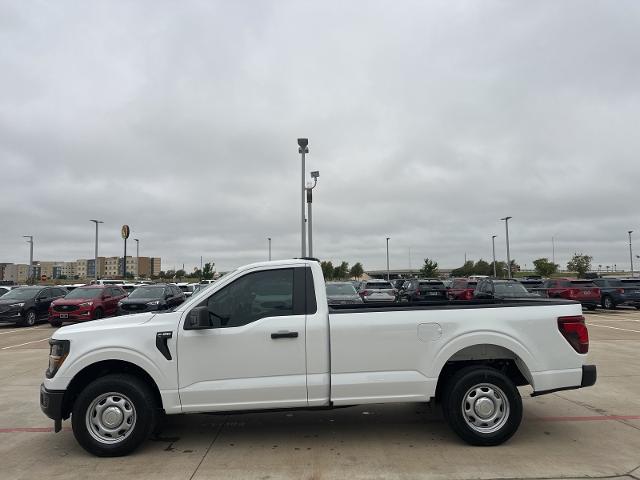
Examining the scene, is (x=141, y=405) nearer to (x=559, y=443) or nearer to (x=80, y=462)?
(x=80, y=462)

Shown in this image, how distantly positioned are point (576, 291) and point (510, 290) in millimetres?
7182

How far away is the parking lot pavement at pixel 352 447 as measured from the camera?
4.58 m

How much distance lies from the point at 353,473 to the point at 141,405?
217cm

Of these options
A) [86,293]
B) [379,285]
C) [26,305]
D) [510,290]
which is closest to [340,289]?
[510,290]

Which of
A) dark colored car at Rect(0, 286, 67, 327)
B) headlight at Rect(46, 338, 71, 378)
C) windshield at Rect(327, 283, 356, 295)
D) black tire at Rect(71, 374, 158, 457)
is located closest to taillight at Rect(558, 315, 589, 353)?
black tire at Rect(71, 374, 158, 457)

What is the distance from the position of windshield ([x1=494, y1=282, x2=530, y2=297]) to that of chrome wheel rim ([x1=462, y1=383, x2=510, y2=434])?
14.2 metres

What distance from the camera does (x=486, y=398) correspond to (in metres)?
5.19

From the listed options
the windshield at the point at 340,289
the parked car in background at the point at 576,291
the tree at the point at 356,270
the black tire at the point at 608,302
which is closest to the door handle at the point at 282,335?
the windshield at the point at 340,289

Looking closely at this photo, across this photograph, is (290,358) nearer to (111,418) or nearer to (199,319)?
(199,319)

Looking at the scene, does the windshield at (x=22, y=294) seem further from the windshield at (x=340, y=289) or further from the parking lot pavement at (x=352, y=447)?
the parking lot pavement at (x=352, y=447)

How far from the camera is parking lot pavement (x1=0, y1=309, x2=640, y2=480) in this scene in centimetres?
458

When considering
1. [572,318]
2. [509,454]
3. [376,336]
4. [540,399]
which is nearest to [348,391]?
[376,336]

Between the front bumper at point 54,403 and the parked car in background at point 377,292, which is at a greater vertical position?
the parked car in background at point 377,292

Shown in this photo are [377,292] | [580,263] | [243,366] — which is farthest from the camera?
[580,263]
